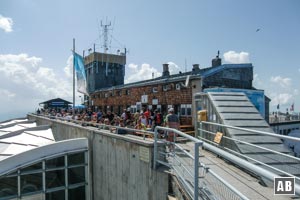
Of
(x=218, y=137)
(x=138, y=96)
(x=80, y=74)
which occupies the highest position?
(x=80, y=74)

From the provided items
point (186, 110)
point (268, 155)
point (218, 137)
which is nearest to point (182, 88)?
point (186, 110)

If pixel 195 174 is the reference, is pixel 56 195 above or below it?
below

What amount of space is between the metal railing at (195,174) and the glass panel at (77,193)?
6.87 metres

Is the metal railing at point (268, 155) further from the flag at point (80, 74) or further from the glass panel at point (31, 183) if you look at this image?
the flag at point (80, 74)

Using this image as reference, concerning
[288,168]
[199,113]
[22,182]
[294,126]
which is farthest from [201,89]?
[294,126]

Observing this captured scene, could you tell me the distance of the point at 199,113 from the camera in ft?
33.2

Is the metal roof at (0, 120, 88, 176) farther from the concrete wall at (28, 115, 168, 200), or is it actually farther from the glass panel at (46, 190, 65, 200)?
the glass panel at (46, 190, 65, 200)

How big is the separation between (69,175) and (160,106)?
31.5 feet

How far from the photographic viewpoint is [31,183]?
1195 centimetres

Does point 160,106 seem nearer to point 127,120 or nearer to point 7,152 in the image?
point 127,120

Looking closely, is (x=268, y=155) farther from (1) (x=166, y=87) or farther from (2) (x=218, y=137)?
(1) (x=166, y=87)

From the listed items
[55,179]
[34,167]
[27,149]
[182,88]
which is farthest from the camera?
[182,88]

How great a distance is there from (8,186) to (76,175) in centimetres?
305

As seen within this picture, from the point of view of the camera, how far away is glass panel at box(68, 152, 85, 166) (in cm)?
1313
